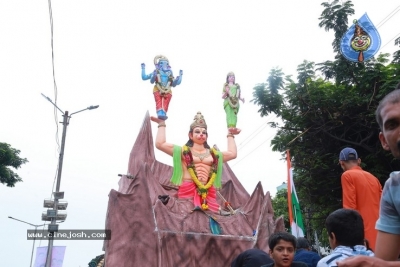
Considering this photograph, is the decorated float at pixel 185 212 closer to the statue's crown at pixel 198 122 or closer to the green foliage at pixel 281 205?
the statue's crown at pixel 198 122

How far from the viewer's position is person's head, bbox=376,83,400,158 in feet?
4.55

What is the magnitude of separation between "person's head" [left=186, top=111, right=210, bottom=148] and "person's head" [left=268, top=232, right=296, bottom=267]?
654 centimetres

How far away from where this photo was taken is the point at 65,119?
432 inches

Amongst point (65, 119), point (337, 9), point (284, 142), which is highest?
point (337, 9)

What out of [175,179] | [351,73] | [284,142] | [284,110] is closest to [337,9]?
[351,73]

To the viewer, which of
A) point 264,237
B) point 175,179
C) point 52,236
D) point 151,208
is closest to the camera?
point 151,208

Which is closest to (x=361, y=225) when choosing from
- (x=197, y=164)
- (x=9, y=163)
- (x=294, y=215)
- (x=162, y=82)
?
(x=294, y=215)

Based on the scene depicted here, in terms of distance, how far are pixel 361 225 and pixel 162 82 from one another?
26.7ft

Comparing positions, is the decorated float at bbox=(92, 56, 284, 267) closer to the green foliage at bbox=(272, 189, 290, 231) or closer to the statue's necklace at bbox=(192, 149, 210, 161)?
the statue's necklace at bbox=(192, 149, 210, 161)

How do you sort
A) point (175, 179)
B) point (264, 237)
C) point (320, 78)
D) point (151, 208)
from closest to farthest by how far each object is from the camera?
point (151, 208), point (264, 237), point (175, 179), point (320, 78)

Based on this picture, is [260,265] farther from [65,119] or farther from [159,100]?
[65,119]

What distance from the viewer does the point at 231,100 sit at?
10.7 meters

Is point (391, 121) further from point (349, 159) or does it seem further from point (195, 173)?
point (195, 173)

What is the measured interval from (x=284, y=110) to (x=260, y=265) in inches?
317
